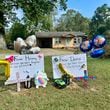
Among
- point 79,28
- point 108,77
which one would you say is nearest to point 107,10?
point 79,28

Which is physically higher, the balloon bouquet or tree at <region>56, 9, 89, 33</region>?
tree at <region>56, 9, 89, 33</region>

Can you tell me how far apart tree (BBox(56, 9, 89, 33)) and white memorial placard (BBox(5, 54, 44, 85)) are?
68.9 m

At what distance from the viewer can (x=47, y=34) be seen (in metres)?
49.9

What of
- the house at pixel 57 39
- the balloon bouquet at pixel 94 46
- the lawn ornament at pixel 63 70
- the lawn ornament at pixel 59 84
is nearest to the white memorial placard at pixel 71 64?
the lawn ornament at pixel 63 70

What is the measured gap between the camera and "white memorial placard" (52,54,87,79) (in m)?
7.70

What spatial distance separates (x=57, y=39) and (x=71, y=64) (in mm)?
40992

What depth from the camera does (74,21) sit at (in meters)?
78.5

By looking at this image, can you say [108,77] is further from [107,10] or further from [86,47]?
[107,10]

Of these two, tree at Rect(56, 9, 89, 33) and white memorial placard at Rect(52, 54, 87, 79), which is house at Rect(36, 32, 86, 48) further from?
white memorial placard at Rect(52, 54, 87, 79)

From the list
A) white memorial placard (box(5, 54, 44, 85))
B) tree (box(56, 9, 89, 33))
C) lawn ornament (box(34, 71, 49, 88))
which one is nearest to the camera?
white memorial placard (box(5, 54, 44, 85))

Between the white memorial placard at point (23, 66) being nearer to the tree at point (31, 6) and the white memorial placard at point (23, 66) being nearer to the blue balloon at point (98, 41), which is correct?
the blue balloon at point (98, 41)

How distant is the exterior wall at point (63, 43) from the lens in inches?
1898

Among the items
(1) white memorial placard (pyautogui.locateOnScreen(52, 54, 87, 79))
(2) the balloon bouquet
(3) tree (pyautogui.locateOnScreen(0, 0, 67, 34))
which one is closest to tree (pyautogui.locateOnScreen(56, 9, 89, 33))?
(3) tree (pyautogui.locateOnScreen(0, 0, 67, 34))

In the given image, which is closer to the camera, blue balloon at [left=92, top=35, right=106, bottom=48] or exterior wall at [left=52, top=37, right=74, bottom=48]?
blue balloon at [left=92, top=35, right=106, bottom=48]
